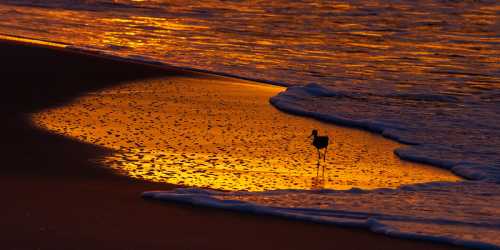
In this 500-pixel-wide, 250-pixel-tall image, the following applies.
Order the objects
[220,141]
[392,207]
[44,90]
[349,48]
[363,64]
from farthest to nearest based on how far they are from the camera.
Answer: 1. [349,48]
2. [363,64]
3. [44,90]
4. [220,141]
5. [392,207]

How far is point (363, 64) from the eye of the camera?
16672 mm

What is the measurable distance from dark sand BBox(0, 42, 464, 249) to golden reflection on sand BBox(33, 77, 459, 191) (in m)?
0.45

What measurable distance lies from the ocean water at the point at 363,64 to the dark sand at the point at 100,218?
0.25m

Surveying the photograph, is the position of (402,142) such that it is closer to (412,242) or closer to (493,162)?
(493,162)

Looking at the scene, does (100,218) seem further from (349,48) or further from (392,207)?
(349,48)

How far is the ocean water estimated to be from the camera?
7.84 m

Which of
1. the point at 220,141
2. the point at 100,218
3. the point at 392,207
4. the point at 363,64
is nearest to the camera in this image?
the point at 100,218

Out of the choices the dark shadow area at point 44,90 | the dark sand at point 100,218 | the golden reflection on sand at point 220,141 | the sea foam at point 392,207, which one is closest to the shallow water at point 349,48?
the golden reflection on sand at point 220,141

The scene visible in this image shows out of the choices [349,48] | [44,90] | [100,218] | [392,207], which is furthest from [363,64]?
[100,218]

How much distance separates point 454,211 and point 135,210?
2459 mm

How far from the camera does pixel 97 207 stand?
24.6 feet

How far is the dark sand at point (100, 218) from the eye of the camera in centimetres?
671

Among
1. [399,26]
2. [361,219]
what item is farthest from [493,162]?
[399,26]

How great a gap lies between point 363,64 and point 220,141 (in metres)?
6.99
